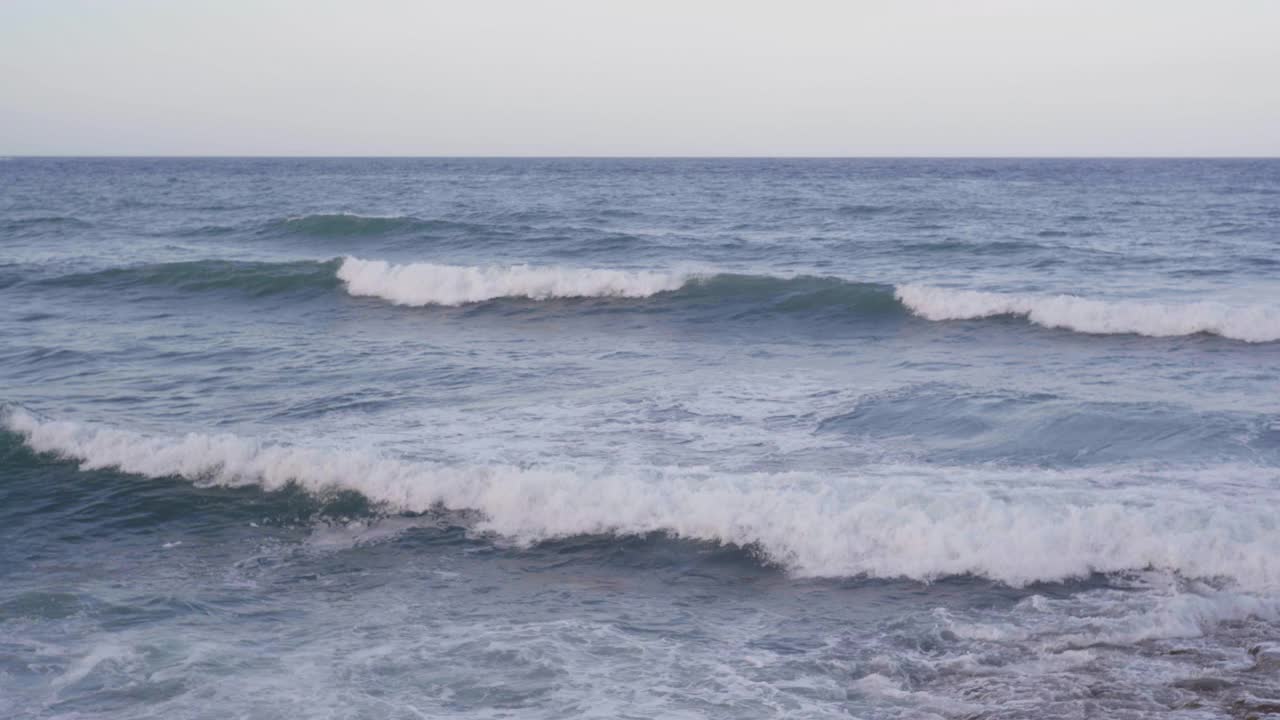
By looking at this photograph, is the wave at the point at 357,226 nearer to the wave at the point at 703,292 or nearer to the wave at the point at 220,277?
the wave at the point at 703,292

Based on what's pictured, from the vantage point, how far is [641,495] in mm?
9281

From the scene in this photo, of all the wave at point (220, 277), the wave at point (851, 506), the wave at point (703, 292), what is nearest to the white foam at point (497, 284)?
the wave at point (703, 292)

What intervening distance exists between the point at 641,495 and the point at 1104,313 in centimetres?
1098

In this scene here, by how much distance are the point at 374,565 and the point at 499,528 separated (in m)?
1.13

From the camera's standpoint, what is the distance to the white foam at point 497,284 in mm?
20859

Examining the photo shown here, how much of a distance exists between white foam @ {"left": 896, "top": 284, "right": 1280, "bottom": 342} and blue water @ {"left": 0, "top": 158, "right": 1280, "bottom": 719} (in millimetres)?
58

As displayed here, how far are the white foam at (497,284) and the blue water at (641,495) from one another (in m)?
0.08

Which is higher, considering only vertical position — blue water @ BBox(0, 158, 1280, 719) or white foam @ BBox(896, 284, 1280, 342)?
white foam @ BBox(896, 284, 1280, 342)

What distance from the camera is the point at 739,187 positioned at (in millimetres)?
53812

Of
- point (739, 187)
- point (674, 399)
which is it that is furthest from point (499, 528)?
point (739, 187)

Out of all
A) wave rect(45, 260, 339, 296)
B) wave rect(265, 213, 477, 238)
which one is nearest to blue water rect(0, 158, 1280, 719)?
wave rect(45, 260, 339, 296)

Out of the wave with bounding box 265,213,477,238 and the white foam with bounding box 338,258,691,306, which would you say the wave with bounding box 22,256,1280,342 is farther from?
the wave with bounding box 265,213,477,238

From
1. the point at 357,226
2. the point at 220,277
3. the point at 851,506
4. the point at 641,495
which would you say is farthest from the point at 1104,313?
the point at 357,226

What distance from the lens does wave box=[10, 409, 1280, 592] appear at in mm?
7934
